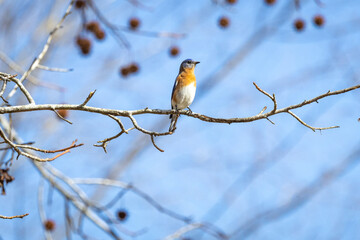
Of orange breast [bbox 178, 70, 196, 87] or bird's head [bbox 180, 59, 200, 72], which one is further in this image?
bird's head [bbox 180, 59, 200, 72]

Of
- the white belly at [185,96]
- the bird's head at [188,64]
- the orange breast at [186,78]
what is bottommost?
the white belly at [185,96]

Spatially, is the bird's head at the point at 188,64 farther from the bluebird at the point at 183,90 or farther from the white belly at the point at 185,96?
the white belly at the point at 185,96

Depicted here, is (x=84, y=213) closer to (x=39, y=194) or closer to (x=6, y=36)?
(x=39, y=194)

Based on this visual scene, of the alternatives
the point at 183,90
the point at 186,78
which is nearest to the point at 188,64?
the point at 186,78

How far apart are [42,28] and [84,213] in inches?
171

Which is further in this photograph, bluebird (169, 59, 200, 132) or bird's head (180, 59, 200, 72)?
bird's head (180, 59, 200, 72)

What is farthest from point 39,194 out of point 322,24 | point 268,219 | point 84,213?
point 268,219

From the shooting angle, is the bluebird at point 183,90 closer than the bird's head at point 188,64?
Yes

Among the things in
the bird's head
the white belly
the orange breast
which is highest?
the bird's head

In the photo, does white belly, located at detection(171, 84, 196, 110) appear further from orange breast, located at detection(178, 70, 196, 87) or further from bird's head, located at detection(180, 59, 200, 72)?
bird's head, located at detection(180, 59, 200, 72)

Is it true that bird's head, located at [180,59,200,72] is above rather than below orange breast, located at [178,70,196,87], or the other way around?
above

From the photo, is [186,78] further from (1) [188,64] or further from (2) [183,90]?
(1) [188,64]

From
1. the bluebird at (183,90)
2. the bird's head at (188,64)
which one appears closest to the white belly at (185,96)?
the bluebird at (183,90)

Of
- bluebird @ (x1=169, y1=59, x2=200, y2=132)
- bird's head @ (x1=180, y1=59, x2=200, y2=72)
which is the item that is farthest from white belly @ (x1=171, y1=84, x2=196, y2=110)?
bird's head @ (x1=180, y1=59, x2=200, y2=72)
